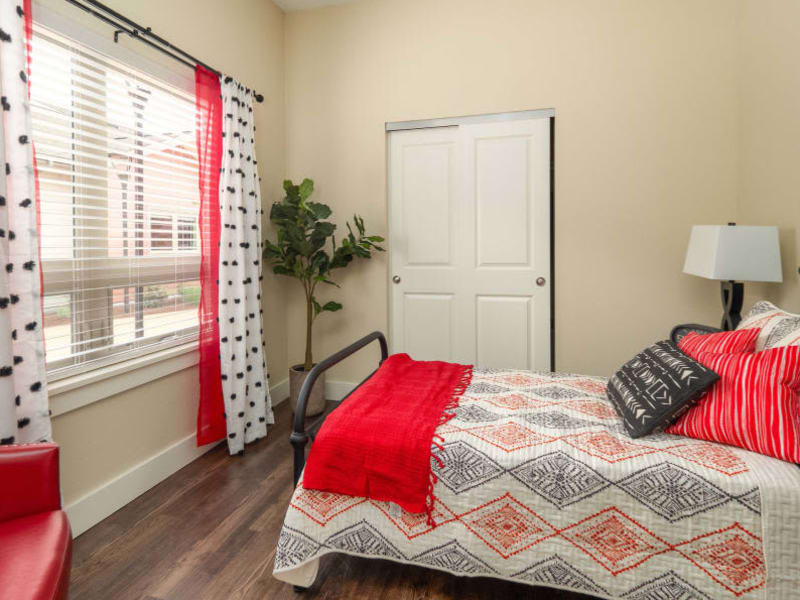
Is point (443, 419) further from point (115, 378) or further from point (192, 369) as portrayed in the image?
point (192, 369)

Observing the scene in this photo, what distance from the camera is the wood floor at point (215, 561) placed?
1.63 meters

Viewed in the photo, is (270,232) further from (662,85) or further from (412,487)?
(662,85)

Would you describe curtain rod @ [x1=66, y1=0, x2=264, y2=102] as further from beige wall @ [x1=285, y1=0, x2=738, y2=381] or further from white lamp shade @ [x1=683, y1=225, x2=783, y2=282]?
white lamp shade @ [x1=683, y1=225, x2=783, y2=282]

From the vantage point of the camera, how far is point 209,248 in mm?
2695

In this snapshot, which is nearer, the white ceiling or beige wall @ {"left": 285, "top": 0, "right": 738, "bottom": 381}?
beige wall @ {"left": 285, "top": 0, "right": 738, "bottom": 381}

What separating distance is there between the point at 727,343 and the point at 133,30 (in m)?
2.91

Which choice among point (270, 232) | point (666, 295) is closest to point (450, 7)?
point (270, 232)

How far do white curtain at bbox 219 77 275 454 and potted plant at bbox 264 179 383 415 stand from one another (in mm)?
239

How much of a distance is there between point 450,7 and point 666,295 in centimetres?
246

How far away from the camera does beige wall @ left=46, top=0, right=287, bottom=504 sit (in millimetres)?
2039

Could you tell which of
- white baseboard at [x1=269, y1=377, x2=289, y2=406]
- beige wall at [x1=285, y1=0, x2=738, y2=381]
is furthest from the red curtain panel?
beige wall at [x1=285, y1=0, x2=738, y2=381]

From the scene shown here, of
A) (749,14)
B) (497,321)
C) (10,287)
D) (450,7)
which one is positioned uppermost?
(450,7)

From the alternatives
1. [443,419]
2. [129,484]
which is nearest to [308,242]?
[129,484]

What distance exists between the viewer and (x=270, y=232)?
139 inches
